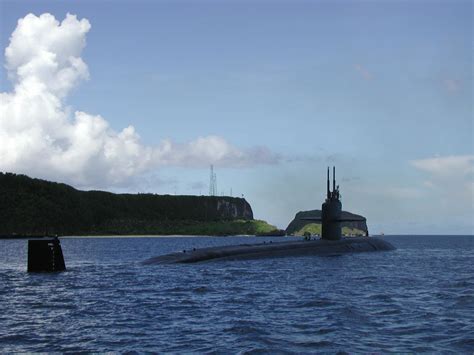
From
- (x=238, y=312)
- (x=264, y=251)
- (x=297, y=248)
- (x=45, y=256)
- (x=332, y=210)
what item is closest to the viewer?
(x=238, y=312)

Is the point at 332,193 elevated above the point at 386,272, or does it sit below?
above

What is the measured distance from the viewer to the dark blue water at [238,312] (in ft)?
62.1

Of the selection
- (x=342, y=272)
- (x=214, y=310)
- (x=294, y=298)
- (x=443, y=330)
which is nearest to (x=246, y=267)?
(x=342, y=272)

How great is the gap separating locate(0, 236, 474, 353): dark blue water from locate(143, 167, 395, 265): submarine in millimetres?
10075

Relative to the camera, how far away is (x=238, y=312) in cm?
2472

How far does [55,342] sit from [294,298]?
1327 cm

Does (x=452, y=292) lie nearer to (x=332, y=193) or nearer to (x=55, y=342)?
(x=55, y=342)

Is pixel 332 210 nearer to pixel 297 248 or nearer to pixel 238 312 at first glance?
pixel 297 248

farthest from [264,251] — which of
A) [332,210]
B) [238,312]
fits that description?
[238,312]

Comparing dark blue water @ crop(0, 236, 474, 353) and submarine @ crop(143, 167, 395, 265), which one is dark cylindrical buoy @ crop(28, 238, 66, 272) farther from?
submarine @ crop(143, 167, 395, 265)

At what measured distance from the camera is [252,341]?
62.2 ft

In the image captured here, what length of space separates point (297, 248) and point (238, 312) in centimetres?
3495

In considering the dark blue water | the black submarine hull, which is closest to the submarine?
the black submarine hull

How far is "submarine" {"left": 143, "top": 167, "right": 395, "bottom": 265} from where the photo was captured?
5281cm
